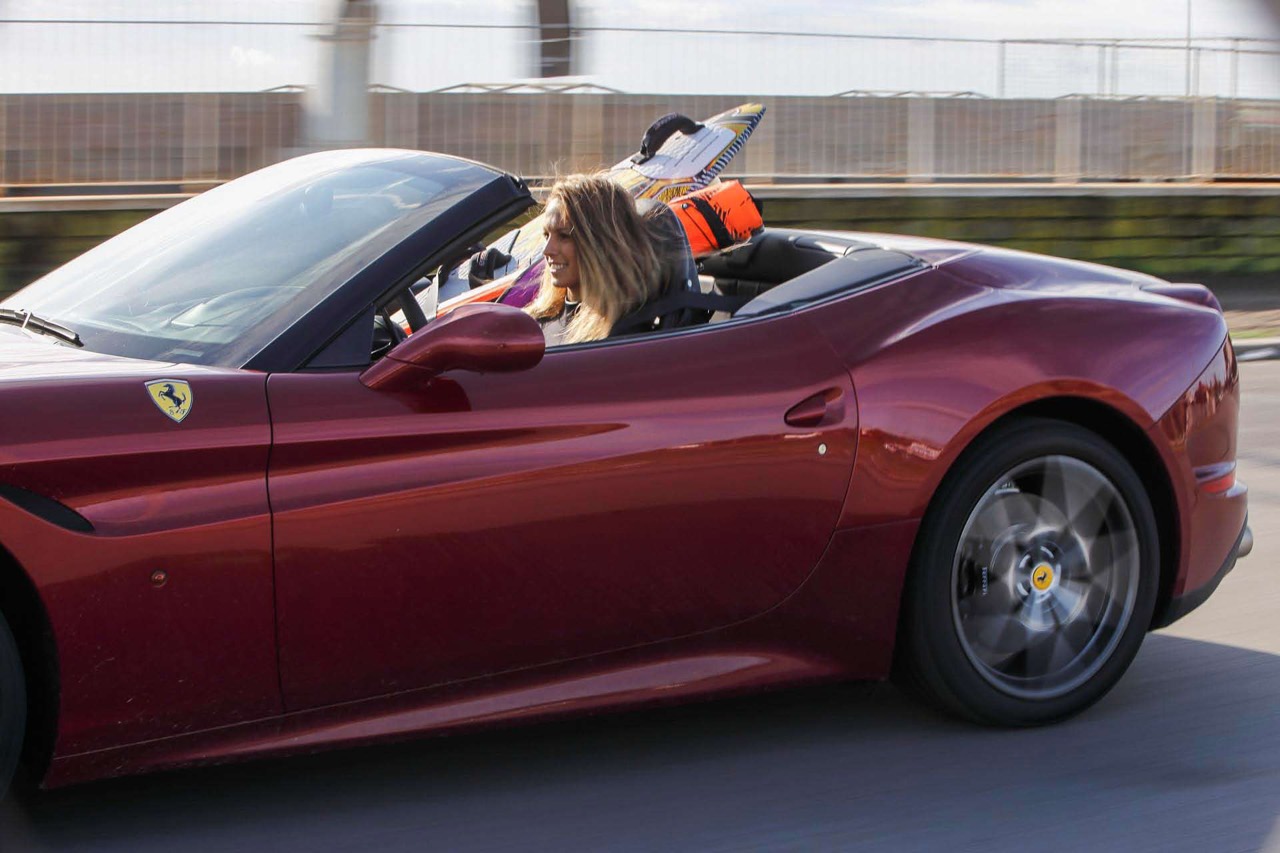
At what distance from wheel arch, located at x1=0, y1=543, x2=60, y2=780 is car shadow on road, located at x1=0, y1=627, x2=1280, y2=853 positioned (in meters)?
0.22

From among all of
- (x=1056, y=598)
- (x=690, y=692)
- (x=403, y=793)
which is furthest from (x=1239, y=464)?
(x=403, y=793)

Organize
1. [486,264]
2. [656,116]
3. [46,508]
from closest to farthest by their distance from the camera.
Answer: [46,508]
[486,264]
[656,116]

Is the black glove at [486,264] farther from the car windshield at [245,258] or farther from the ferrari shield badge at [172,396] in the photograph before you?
the ferrari shield badge at [172,396]

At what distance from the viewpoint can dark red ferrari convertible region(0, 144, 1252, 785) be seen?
2887mm

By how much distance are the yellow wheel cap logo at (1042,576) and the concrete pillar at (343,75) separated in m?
8.75

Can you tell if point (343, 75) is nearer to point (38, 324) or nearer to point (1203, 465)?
point (38, 324)

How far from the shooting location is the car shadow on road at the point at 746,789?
3117 mm

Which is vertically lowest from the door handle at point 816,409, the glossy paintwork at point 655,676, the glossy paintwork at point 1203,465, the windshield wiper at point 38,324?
the glossy paintwork at point 655,676

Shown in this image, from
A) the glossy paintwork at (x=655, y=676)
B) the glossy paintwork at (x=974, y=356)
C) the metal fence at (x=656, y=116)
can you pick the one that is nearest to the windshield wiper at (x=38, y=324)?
the glossy paintwork at (x=655, y=676)

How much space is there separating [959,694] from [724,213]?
1867 mm

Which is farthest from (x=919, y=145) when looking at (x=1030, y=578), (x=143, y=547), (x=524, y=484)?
(x=143, y=547)

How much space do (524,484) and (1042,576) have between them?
1.32 m

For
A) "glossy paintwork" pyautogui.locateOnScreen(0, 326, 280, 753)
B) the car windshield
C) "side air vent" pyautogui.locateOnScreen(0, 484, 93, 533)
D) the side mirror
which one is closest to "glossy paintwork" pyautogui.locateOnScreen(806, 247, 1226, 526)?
the side mirror

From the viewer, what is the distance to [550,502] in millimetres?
3166
